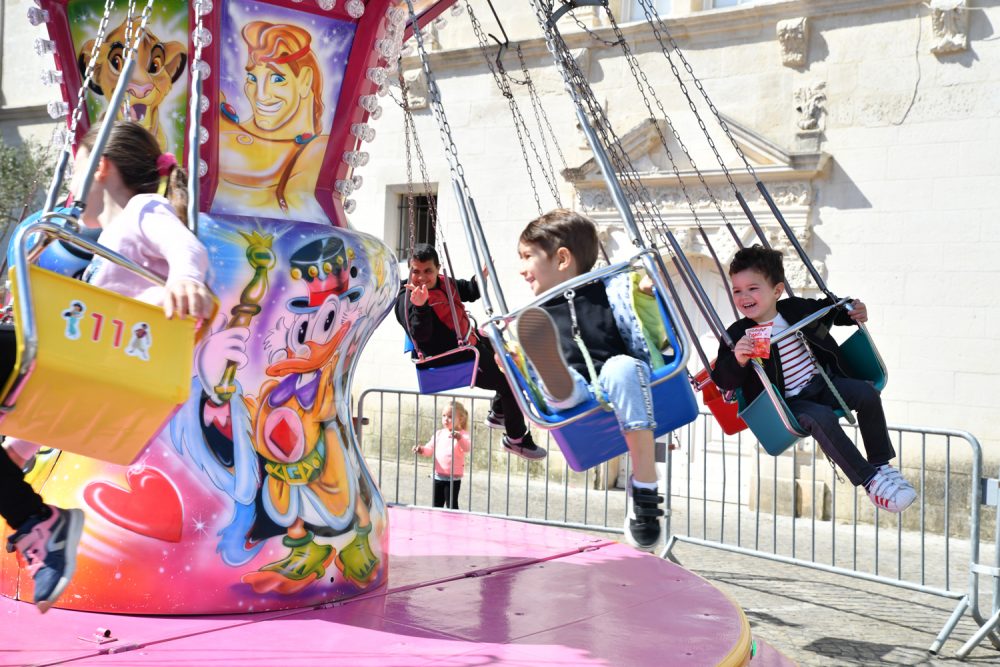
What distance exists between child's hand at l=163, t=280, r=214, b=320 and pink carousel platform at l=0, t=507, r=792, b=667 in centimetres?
108

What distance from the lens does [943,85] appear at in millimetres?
9797

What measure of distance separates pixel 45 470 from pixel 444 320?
2241 millimetres

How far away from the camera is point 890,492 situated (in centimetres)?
397

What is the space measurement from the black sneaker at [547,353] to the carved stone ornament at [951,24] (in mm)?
7779

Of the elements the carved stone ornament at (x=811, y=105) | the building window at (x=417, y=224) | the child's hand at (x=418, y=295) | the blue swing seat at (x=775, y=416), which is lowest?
the blue swing seat at (x=775, y=416)

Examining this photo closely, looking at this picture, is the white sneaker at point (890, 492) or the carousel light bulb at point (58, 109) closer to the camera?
the carousel light bulb at point (58, 109)

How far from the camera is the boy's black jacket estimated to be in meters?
4.12

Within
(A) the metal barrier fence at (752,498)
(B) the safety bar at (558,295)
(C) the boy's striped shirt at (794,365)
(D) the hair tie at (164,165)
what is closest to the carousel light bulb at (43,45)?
(D) the hair tie at (164,165)

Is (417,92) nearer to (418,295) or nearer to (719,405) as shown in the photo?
(418,295)

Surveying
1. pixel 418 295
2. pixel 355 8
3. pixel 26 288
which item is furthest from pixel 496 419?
pixel 26 288

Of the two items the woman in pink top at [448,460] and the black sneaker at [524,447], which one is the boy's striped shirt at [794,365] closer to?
the black sneaker at [524,447]

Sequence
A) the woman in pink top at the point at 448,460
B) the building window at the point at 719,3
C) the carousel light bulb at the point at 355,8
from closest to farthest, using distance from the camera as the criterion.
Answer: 1. the carousel light bulb at the point at 355,8
2. the woman in pink top at the point at 448,460
3. the building window at the point at 719,3

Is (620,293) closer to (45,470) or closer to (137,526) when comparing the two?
(137,526)

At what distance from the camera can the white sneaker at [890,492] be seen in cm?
391
